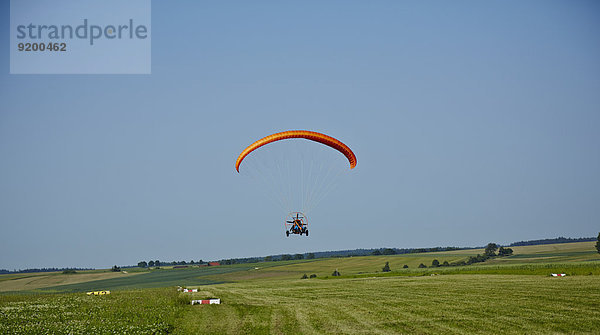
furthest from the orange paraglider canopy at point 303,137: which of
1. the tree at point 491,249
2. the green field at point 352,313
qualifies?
the tree at point 491,249

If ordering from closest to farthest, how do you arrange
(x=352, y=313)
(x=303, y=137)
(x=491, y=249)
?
(x=352, y=313), (x=303, y=137), (x=491, y=249)

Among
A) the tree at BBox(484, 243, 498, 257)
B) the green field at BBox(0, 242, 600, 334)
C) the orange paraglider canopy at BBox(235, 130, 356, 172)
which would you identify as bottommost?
the tree at BBox(484, 243, 498, 257)

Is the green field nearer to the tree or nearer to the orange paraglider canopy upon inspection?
the orange paraglider canopy

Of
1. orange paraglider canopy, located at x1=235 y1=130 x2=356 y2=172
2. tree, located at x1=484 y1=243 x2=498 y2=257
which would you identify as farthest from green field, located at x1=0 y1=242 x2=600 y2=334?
tree, located at x1=484 y1=243 x2=498 y2=257

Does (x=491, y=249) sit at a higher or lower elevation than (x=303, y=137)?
lower

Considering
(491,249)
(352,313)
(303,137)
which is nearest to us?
(352,313)

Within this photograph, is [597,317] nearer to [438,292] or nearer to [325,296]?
[438,292]

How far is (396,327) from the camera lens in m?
19.4

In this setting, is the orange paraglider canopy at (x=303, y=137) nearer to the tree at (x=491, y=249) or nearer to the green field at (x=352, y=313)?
the green field at (x=352, y=313)

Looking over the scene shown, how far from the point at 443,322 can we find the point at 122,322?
49.6 feet

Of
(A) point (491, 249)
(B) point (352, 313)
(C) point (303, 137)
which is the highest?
(C) point (303, 137)

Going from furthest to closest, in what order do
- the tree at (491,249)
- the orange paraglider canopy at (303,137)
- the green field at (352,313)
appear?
the tree at (491,249)
the orange paraglider canopy at (303,137)
the green field at (352,313)

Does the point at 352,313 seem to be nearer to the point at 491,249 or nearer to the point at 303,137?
the point at 303,137

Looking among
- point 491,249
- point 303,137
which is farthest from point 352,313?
point 491,249
